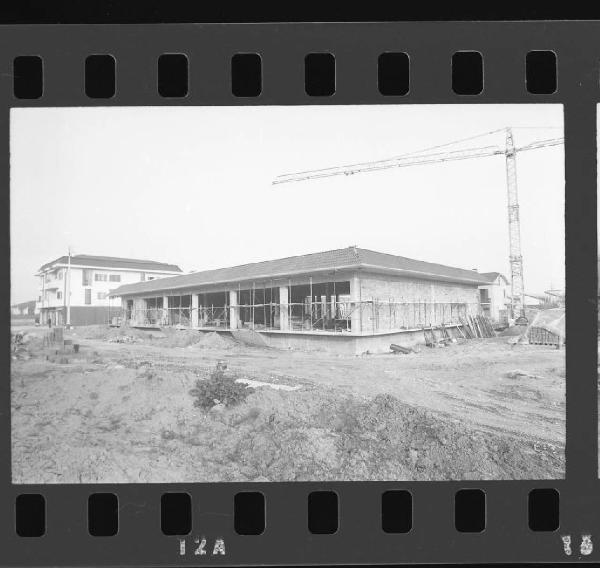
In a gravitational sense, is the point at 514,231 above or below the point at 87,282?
above

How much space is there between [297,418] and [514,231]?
267 centimetres

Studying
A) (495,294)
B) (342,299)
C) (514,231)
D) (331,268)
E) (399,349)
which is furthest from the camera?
(342,299)

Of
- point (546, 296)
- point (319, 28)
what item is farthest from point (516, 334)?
point (319, 28)

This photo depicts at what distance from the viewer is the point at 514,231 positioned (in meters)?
3.71

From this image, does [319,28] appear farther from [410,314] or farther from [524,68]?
[410,314]

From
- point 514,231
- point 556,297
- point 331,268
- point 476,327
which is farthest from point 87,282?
point 556,297

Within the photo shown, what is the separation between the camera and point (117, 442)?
360 centimetres

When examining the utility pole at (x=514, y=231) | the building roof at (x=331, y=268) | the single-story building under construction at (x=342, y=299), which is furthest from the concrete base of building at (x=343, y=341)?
the utility pole at (x=514, y=231)

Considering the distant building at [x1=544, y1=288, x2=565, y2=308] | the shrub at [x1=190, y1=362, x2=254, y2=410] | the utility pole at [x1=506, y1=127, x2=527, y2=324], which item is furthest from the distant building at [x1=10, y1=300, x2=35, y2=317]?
the distant building at [x1=544, y1=288, x2=565, y2=308]

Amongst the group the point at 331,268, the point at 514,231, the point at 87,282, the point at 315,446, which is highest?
the point at 514,231

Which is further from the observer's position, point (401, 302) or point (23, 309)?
point (401, 302)

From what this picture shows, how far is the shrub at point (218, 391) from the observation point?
3840mm

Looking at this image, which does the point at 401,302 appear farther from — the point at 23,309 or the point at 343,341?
the point at 23,309

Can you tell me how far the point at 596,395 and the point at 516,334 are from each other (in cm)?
79
